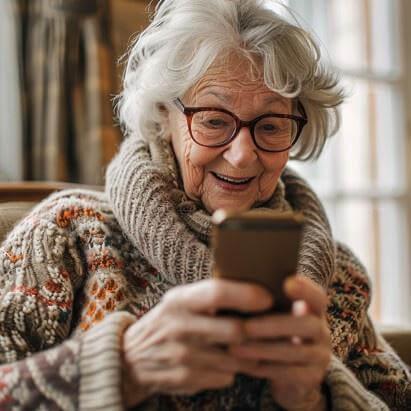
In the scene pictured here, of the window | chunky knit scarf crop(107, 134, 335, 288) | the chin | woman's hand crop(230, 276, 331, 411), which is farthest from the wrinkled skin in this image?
the window

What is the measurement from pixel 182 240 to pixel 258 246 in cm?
42

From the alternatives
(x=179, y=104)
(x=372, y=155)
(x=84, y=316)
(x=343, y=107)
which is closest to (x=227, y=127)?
(x=179, y=104)

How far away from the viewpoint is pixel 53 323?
3.54ft

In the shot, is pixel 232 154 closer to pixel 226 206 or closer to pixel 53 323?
pixel 226 206

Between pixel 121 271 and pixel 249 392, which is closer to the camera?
pixel 249 392

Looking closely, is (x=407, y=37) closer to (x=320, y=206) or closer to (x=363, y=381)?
(x=320, y=206)

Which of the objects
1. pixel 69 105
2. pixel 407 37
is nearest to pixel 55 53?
pixel 69 105

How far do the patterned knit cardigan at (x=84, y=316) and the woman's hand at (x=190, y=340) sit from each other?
36 millimetres

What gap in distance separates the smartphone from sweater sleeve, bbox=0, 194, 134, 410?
210 mm

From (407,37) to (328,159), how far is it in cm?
86

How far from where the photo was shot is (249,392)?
1062mm

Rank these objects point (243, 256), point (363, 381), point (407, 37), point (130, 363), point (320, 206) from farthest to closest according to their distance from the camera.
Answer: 1. point (407, 37)
2. point (320, 206)
3. point (363, 381)
4. point (130, 363)
5. point (243, 256)

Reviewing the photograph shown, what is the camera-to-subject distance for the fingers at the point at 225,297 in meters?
0.79

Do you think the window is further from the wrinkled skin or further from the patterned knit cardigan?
the wrinkled skin
